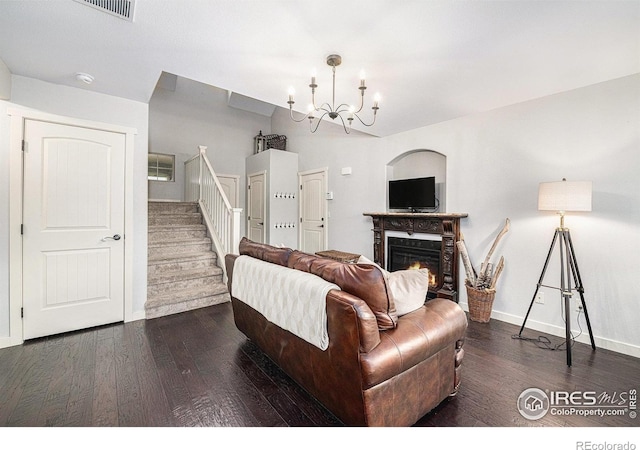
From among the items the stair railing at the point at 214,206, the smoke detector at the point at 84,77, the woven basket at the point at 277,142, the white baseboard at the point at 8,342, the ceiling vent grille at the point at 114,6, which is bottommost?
the white baseboard at the point at 8,342

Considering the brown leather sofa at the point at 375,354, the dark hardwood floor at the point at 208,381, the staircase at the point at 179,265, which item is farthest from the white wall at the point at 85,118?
the brown leather sofa at the point at 375,354

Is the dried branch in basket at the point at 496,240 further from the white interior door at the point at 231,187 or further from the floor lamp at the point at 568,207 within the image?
the white interior door at the point at 231,187

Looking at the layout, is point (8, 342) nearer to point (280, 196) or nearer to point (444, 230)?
point (280, 196)

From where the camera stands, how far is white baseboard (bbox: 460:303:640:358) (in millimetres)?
2523

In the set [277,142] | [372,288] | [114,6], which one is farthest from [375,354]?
[277,142]

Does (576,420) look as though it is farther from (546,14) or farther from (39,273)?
(39,273)

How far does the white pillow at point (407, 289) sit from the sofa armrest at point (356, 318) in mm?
331

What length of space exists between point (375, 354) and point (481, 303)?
2.47 m

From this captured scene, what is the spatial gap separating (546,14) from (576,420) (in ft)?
8.13

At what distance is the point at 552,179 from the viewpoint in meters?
2.94

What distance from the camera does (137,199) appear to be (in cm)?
322

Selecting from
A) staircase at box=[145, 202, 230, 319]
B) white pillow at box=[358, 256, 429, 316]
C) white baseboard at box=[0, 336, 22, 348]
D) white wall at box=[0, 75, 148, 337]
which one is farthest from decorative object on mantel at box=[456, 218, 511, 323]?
white baseboard at box=[0, 336, 22, 348]

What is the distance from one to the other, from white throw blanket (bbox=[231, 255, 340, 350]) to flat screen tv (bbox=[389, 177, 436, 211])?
8.48 ft

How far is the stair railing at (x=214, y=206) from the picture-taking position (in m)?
3.85
